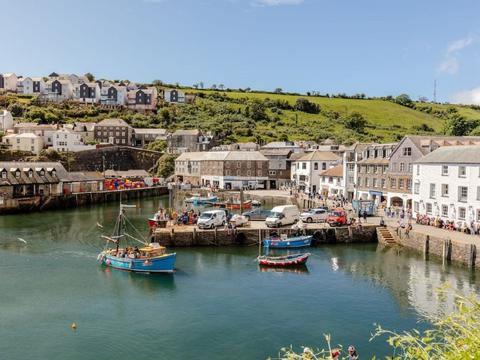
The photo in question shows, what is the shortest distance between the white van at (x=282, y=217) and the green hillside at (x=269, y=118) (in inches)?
3554

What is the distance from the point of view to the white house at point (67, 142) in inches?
4547

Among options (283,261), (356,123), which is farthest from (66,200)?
(356,123)

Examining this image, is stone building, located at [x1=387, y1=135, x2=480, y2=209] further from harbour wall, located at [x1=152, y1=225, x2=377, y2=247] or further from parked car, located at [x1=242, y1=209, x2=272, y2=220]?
parked car, located at [x1=242, y1=209, x2=272, y2=220]

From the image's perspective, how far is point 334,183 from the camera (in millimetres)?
77000

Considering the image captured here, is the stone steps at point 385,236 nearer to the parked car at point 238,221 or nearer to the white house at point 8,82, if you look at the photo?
the parked car at point 238,221

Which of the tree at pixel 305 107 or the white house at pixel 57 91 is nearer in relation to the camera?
the white house at pixel 57 91

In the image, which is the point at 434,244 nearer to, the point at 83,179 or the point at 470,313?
the point at 470,313

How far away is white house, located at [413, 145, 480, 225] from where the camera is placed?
1668 inches

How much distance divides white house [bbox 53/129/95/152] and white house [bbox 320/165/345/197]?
67299mm

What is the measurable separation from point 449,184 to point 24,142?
327 ft

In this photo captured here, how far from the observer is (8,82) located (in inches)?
7003

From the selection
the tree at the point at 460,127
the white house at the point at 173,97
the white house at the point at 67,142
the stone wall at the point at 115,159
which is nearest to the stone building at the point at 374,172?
the tree at the point at 460,127

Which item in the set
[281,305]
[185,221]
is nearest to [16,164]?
[185,221]

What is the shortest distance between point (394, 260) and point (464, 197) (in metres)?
10.9
